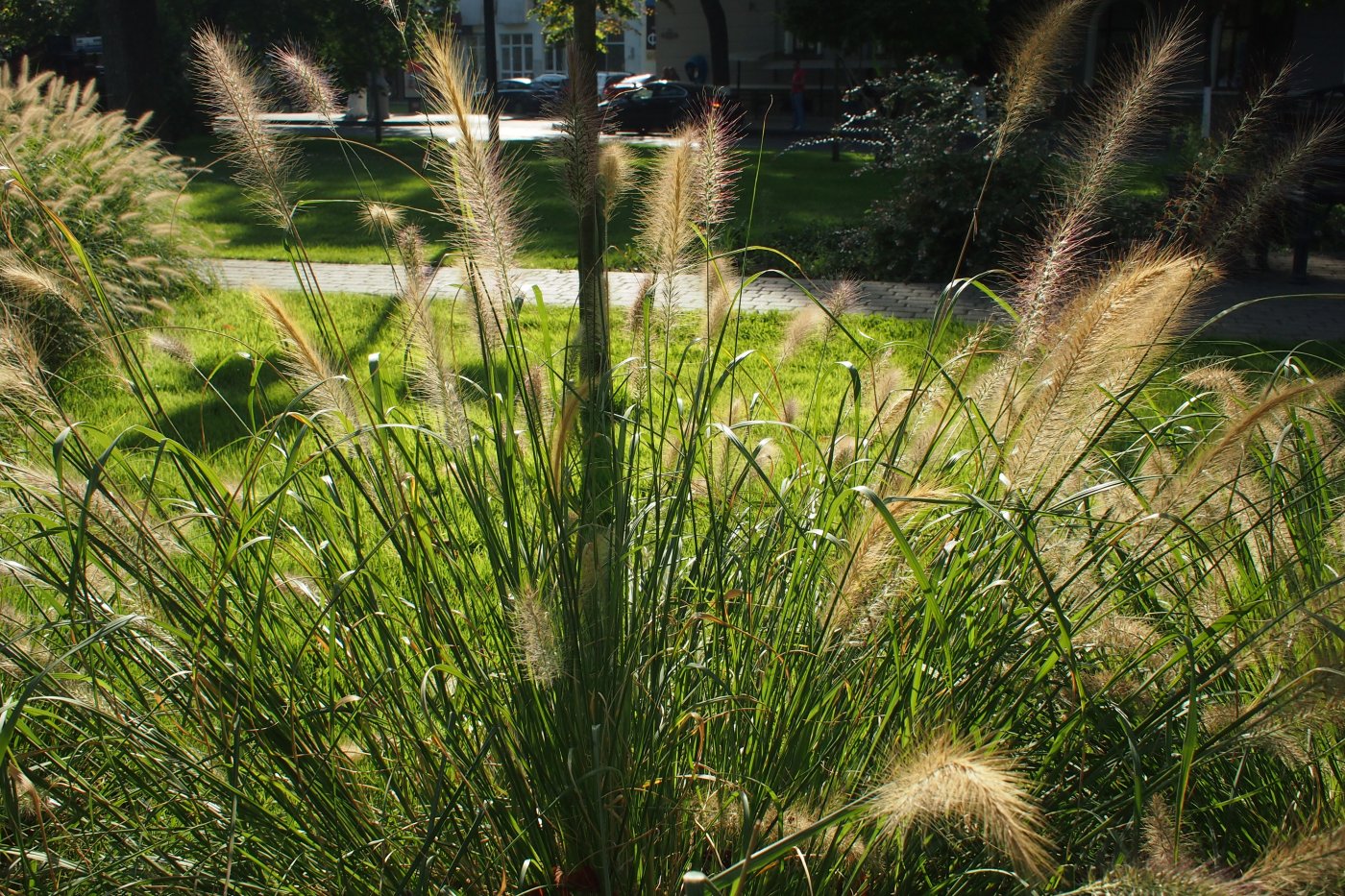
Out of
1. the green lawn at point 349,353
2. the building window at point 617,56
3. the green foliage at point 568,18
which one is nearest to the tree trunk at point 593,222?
the green lawn at point 349,353

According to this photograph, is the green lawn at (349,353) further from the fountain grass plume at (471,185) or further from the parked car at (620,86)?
the fountain grass plume at (471,185)

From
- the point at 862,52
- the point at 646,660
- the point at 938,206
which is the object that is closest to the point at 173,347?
the point at 646,660

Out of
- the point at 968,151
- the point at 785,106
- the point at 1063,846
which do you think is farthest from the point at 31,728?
the point at 785,106

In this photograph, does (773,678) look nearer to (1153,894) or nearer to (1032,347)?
(1153,894)

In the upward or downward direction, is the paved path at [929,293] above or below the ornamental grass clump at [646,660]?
below

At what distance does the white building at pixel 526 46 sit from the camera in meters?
53.3

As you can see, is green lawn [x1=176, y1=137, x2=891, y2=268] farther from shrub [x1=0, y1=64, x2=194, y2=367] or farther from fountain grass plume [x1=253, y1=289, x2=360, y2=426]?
fountain grass plume [x1=253, y1=289, x2=360, y2=426]

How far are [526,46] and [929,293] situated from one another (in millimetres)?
55022

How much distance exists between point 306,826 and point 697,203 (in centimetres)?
124

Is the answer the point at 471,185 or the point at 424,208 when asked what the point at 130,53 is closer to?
the point at 424,208

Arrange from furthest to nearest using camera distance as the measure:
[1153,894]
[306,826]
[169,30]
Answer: [169,30]
[306,826]
[1153,894]

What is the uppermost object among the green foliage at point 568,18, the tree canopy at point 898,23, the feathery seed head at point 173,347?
the green foliage at point 568,18

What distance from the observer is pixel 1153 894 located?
1120 mm

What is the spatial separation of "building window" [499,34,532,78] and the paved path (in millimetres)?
52209
